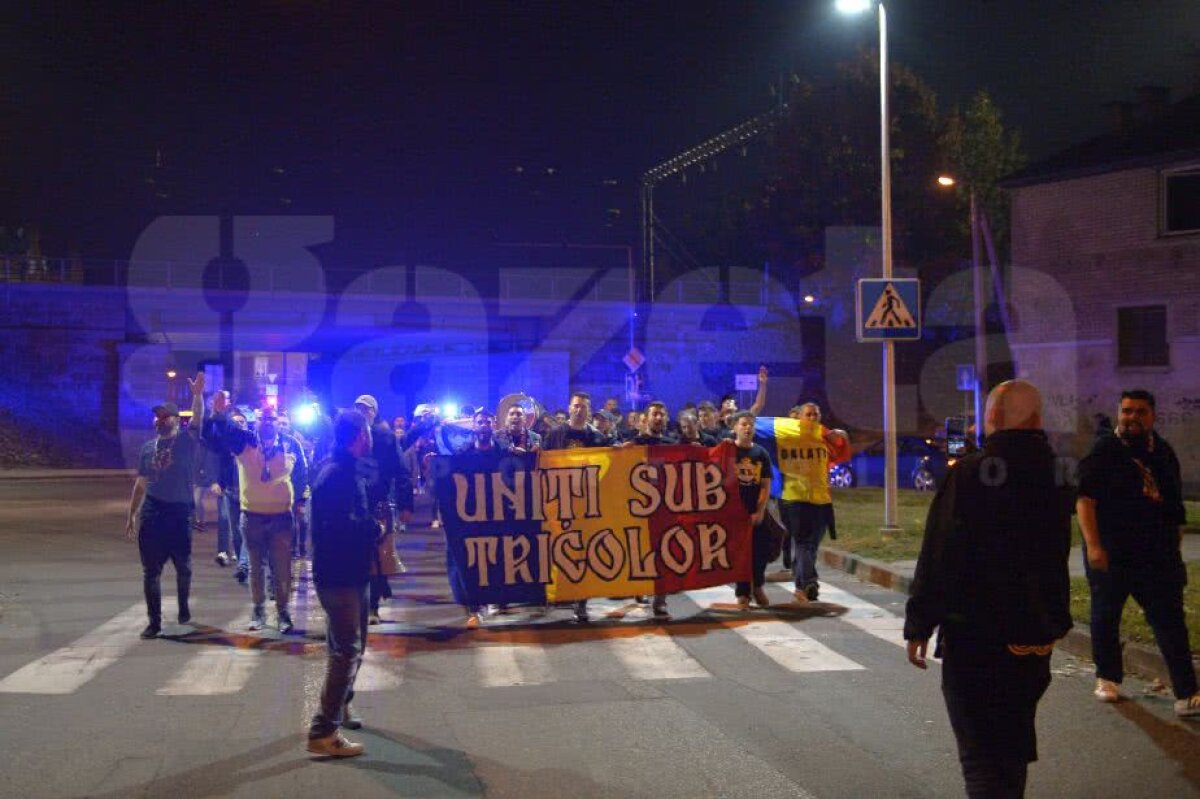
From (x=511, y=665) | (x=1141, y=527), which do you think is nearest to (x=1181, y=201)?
(x=1141, y=527)

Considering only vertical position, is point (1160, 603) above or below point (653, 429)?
below

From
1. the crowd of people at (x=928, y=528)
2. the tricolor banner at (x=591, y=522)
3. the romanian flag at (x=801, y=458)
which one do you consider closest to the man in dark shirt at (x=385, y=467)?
the crowd of people at (x=928, y=528)

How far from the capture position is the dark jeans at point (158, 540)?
10.3 meters

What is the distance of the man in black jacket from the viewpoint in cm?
454

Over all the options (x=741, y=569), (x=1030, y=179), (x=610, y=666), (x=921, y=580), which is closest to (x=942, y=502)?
(x=921, y=580)

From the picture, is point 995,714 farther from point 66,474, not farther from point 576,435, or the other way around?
point 66,474

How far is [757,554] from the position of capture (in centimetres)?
1170

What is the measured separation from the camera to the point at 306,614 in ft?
38.0

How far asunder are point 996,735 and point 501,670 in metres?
5.00

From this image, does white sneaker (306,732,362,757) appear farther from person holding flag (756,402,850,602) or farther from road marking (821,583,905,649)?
person holding flag (756,402,850,602)

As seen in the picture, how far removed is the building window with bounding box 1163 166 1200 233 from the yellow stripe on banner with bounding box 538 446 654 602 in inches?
999

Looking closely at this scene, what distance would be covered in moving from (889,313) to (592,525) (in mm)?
6702

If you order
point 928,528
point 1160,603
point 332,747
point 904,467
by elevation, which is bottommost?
point 904,467

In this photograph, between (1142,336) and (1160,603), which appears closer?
(1160,603)
